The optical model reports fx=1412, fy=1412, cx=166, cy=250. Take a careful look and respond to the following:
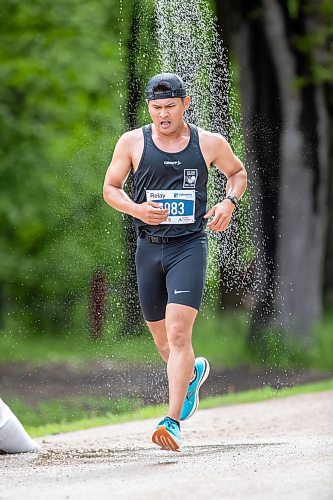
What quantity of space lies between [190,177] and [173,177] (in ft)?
0.29

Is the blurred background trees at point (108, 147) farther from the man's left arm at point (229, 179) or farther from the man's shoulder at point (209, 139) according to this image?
the man's shoulder at point (209, 139)

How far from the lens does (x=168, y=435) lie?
6879mm

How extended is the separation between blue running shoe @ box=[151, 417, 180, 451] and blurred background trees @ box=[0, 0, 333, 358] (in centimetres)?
733

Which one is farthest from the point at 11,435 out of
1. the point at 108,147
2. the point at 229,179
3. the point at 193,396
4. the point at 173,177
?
the point at 108,147

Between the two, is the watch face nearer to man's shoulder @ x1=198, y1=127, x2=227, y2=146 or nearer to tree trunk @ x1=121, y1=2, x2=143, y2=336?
man's shoulder @ x1=198, y1=127, x2=227, y2=146

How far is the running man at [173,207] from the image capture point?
712cm

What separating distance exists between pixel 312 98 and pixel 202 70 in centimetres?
373

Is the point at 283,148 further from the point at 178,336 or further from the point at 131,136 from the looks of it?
the point at 178,336

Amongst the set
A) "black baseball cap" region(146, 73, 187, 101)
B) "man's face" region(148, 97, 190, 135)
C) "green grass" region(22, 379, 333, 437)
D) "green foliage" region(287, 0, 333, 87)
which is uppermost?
"green foliage" region(287, 0, 333, 87)

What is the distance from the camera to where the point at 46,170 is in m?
18.6

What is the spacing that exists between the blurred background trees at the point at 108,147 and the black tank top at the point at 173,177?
22.6 feet

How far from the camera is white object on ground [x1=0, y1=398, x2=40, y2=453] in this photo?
7.52 metres

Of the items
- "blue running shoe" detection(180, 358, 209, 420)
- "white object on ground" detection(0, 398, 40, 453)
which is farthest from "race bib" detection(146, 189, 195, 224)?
"white object on ground" detection(0, 398, 40, 453)

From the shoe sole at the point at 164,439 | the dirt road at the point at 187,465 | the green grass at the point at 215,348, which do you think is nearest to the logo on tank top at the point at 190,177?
the shoe sole at the point at 164,439
